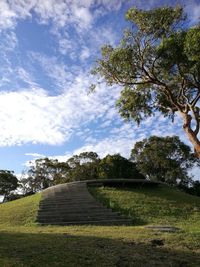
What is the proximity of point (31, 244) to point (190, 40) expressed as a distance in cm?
1146

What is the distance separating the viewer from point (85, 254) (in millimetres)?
8211

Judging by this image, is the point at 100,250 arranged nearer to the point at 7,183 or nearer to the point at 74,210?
the point at 74,210

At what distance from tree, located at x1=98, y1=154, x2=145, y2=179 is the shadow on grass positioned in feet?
102

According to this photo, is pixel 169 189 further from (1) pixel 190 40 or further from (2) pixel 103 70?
(1) pixel 190 40

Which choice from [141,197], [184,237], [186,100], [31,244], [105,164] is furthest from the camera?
[105,164]

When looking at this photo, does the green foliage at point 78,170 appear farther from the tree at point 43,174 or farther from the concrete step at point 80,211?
the concrete step at point 80,211

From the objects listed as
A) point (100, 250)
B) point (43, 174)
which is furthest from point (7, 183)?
point (100, 250)

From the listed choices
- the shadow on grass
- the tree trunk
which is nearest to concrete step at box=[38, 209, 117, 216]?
the tree trunk

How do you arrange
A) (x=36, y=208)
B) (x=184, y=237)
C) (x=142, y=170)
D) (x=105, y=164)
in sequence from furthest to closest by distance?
1. (x=142, y=170)
2. (x=105, y=164)
3. (x=36, y=208)
4. (x=184, y=237)

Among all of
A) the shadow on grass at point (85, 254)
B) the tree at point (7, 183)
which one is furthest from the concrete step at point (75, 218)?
the tree at point (7, 183)

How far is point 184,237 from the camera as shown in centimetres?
1134

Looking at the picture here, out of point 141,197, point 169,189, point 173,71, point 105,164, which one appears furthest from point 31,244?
point 105,164

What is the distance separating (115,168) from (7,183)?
22.6 meters

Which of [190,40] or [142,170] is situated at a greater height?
[142,170]
